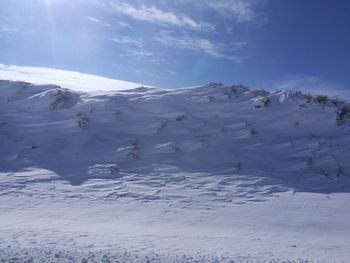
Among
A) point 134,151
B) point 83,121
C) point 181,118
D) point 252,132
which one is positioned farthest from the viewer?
point 181,118

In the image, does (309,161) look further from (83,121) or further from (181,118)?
(83,121)

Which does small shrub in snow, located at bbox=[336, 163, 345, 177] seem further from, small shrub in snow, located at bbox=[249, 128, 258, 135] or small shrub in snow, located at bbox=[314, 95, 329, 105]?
small shrub in snow, located at bbox=[314, 95, 329, 105]

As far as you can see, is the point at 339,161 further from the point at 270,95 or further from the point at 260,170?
the point at 270,95

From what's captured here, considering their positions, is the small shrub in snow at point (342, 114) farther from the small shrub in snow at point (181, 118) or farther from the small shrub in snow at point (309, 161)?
the small shrub in snow at point (181, 118)

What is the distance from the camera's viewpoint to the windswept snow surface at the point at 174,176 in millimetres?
6594

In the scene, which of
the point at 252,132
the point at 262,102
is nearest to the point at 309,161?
the point at 252,132

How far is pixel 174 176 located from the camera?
414 inches

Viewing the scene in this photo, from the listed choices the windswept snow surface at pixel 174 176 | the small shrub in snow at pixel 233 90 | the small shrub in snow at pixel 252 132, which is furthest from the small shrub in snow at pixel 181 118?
the small shrub in snow at pixel 233 90

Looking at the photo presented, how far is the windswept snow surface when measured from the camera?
6.59 metres

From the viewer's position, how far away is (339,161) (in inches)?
433

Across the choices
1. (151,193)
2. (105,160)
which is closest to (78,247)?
(151,193)

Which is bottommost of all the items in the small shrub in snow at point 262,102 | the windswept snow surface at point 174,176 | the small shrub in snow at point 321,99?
the windswept snow surface at point 174,176

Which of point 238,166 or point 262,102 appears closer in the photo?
point 238,166

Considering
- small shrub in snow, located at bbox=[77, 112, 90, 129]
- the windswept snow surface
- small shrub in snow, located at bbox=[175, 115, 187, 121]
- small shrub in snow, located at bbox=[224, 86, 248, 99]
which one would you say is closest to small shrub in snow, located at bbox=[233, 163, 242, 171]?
the windswept snow surface
